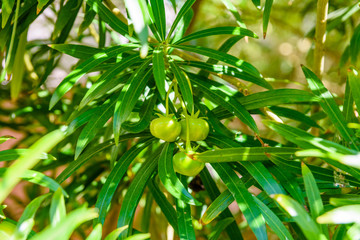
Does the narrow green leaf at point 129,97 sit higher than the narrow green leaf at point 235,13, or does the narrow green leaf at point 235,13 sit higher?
the narrow green leaf at point 235,13

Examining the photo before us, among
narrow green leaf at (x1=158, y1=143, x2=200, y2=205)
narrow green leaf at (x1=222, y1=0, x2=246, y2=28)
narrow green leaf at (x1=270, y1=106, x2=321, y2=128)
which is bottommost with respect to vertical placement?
narrow green leaf at (x1=158, y1=143, x2=200, y2=205)

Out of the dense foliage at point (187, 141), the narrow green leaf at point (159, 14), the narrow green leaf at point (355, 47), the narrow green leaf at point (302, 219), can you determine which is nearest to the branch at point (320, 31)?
the dense foliage at point (187, 141)

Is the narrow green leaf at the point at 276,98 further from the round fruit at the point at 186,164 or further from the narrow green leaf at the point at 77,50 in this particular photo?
the narrow green leaf at the point at 77,50

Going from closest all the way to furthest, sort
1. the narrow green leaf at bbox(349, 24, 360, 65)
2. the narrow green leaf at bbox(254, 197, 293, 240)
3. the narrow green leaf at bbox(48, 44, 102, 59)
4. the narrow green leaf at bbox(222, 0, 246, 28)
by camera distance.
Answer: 1. the narrow green leaf at bbox(254, 197, 293, 240)
2. the narrow green leaf at bbox(48, 44, 102, 59)
3. the narrow green leaf at bbox(222, 0, 246, 28)
4. the narrow green leaf at bbox(349, 24, 360, 65)

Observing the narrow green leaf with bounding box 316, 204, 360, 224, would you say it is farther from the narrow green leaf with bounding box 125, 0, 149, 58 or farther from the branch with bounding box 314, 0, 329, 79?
the branch with bounding box 314, 0, 329, 79

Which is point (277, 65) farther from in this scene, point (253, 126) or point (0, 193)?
point (0, 193)

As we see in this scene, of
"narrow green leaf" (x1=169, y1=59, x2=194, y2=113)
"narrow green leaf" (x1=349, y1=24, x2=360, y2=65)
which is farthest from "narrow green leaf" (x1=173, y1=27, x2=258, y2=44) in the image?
"narrow green leaf" (x1=349, y1=24, x2=360, y2=65)
